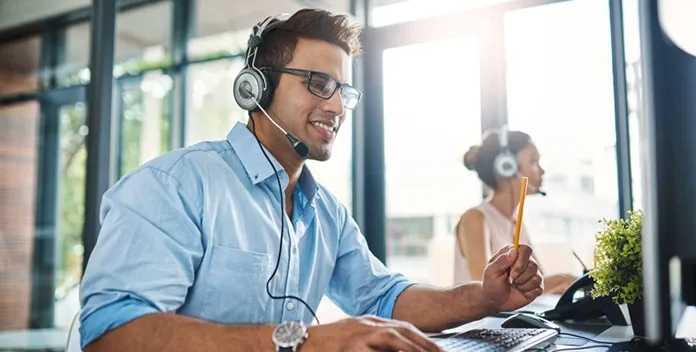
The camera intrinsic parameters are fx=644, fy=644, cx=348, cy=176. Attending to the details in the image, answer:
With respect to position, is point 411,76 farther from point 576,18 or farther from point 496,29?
point 576,18

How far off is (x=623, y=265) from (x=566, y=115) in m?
2.10

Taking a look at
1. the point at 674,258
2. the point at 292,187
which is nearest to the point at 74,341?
the point at 292,187

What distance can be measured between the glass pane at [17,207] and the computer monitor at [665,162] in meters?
3.95

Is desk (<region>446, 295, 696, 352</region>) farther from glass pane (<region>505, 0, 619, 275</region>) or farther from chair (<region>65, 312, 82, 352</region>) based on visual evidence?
glass pane (<region>505, 0, 619, 275</region>)

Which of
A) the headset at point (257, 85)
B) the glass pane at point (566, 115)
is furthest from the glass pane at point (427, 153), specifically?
the headset at point (257, 85)

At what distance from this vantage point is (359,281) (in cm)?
147

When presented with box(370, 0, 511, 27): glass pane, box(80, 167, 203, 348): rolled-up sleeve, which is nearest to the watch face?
box(80, 167, 203, 348): rolled-up sleeve

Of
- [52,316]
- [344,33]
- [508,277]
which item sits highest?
[344,33]

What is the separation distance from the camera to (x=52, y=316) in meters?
3.92

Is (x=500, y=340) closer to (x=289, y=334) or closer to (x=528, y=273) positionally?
(x=528, y=273)

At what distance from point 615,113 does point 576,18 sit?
0.53 m

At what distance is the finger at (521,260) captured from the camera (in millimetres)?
1208

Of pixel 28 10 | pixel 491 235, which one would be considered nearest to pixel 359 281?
pixel 491 235

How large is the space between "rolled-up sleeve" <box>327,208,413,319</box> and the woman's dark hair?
63.7 inches
